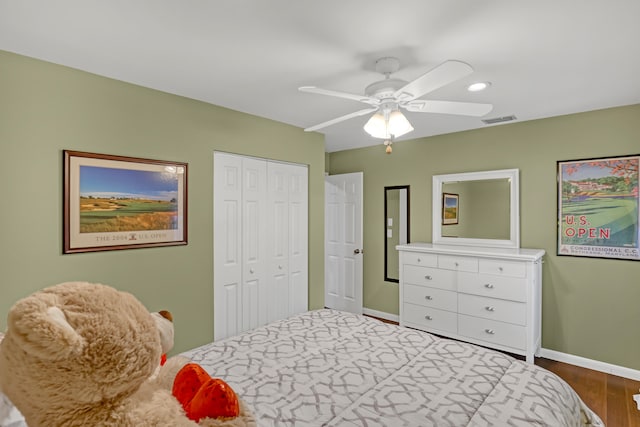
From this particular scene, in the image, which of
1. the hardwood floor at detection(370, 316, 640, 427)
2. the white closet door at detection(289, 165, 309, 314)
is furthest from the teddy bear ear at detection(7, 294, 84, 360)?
the hardwood floor at detection(370, 316, 640, 427)

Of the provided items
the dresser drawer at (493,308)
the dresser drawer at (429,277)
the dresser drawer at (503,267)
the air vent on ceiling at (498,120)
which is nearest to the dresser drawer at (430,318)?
the dresser drawer at (493,308)

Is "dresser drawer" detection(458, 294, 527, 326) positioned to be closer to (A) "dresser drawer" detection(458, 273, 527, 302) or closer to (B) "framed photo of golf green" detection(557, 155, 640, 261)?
(A) "dresser drawer" detection(458, 273, 527, 302)

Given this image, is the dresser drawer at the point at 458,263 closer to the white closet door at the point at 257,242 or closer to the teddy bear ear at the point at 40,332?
the white closet door at the point at 257,242

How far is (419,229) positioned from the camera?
170 inches

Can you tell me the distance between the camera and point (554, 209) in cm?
338

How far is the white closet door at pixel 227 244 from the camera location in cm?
309

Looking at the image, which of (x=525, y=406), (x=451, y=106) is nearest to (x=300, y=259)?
(x=451, y=106)

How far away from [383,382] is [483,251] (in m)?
2.23

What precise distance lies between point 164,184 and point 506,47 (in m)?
2.54

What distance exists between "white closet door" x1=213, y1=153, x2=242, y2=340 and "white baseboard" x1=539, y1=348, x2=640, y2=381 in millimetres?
3077

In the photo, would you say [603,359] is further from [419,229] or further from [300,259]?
[300,259]

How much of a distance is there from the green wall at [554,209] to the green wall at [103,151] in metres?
2.20

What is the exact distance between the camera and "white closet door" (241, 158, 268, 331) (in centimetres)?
332

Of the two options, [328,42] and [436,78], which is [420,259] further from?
[328,42]
